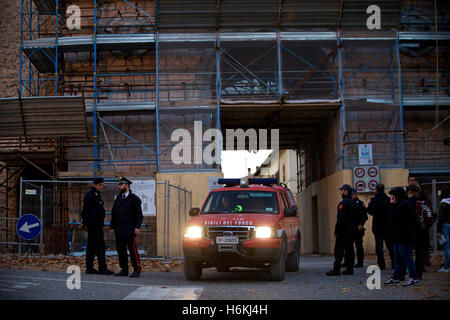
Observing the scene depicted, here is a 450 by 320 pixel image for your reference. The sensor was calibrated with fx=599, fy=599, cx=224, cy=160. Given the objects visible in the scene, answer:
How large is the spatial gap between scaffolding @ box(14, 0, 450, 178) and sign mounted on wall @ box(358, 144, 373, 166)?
366 mm

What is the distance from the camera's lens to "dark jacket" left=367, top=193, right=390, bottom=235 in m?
13.0

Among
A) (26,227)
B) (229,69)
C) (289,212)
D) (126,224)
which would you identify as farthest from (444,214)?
(229,69)

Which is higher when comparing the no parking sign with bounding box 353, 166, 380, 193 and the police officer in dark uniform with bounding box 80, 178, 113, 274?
the no parking sign with bounding box 353, 166, 380, 193

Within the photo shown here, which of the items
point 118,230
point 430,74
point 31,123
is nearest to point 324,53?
point 430,74

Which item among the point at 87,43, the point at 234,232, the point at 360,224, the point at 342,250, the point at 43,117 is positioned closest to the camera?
the point at 234,232

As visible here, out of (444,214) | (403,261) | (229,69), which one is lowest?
(403,261)

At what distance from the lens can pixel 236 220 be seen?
10828mm

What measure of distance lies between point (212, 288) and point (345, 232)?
3614 mm

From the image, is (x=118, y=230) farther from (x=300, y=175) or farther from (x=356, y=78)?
(x=300, y=175)

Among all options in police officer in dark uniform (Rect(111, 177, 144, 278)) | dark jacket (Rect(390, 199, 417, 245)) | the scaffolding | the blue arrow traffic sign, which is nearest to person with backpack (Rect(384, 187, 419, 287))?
dark jacket (Rect(390, 199, 417, 245))

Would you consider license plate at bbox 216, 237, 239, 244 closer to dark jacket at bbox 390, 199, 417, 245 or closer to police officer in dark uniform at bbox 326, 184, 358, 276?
police officer in dark uniform at bbox 326, 184, 358, 276

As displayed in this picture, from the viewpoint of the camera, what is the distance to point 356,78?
23.0 meters

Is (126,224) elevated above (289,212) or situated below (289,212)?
below

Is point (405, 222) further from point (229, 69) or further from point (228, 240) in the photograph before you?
point (229, 69)
